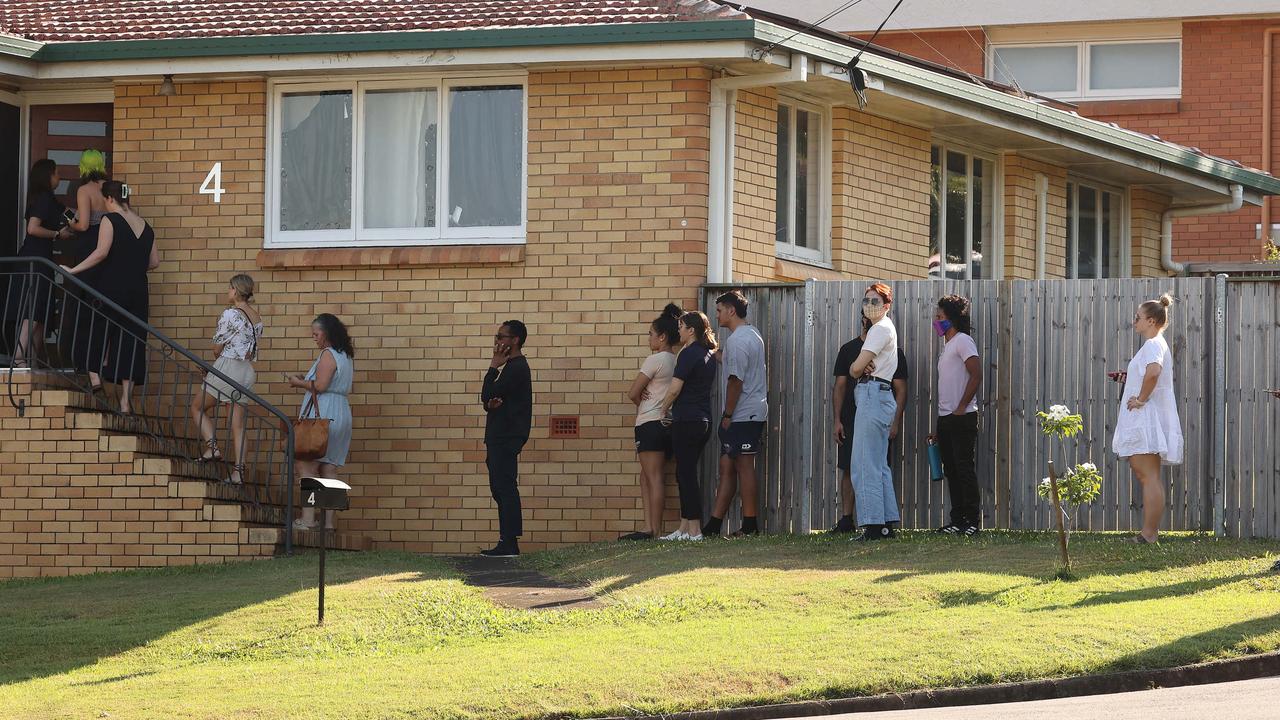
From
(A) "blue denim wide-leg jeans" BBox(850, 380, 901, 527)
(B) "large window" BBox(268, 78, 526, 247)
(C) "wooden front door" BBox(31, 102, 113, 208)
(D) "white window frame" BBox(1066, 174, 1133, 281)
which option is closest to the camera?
(A) "blue denim wide-leg jeans" BBox(850, 380, 901, 527)

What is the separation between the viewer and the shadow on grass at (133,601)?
10.2 metres

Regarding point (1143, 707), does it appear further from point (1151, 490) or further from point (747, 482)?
point (747, 482)

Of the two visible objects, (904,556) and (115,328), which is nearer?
(904,556)

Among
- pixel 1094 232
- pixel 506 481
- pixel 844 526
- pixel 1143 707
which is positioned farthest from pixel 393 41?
pixel 1094 232

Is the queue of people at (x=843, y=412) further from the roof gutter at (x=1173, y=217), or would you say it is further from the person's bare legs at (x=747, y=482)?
the roof gutter at (x=1173, y=217)

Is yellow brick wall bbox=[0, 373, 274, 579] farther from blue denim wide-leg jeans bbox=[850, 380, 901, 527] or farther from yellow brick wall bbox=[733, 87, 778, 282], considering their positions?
yellow brick wall bbox=[733, 87, 778, 282]

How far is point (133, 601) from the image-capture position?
38.3ft

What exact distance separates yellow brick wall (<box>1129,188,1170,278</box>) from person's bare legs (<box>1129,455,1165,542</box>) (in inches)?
341

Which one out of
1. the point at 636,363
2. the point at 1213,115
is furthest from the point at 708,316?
the point at 1213,115

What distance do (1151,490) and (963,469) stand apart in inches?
55.3

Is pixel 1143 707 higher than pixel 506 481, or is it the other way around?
pixel 506 481

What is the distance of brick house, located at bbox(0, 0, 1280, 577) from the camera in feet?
45.9

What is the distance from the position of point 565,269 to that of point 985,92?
169 inches

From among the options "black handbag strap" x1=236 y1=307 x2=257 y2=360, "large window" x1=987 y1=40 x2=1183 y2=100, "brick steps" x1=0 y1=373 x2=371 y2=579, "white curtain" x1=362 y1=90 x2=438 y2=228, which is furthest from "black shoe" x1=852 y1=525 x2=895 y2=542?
"large window" x1=987 y1=40 x2=1183 y2=100
